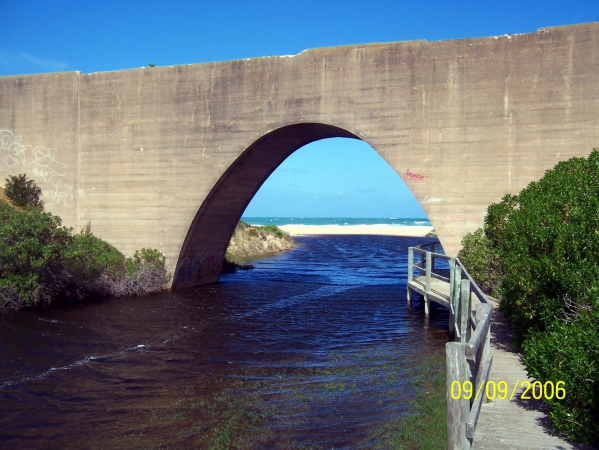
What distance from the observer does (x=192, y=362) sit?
30.9 feet

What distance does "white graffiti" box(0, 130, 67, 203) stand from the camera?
1684cm

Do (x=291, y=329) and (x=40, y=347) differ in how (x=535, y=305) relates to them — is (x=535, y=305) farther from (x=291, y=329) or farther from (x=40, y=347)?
(x=40, y=347)

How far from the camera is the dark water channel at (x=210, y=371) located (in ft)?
20.9

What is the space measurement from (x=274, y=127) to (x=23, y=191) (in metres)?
8.34

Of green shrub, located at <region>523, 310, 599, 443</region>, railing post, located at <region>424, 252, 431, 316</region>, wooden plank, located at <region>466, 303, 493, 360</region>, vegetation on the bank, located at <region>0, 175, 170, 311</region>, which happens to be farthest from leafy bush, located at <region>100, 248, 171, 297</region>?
green shrub, located at <region>523, 310, 599, 443</region>

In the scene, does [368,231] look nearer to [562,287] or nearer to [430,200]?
[430,200]

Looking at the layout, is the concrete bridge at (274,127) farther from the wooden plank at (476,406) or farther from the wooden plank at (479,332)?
the wooden plank at (479,332)

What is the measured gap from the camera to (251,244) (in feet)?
113

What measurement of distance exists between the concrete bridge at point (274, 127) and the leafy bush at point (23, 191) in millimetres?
305

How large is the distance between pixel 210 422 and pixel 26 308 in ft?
29.9

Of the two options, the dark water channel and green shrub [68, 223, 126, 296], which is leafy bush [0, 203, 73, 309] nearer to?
green shrub [68, 223, 126, 296]

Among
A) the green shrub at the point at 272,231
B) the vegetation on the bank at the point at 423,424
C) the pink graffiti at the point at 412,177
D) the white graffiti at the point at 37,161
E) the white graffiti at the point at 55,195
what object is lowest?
the vegetation on the bank at the point at 423,424

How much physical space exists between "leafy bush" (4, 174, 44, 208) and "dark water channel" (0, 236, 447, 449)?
4154 mm

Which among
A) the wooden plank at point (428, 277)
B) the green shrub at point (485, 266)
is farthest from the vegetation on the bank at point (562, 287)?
the wooden plank at point (428, 277)
